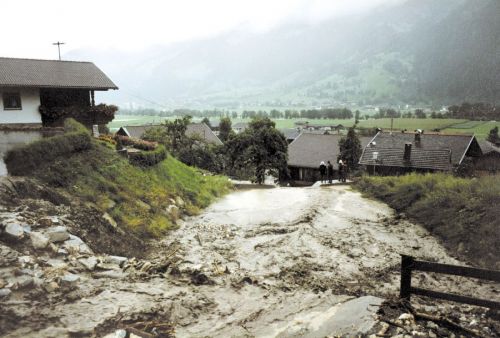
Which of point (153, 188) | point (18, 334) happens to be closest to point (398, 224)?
point (153, 188)

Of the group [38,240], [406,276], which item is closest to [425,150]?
[406,276]

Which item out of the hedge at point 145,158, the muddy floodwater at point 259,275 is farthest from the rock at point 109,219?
the hedge at point 145,158

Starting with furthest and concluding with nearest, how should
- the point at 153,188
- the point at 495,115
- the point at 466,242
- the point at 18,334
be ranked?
the point at 495,115 → the point at 153,188 → the point at 466,242 → the point at 18,334

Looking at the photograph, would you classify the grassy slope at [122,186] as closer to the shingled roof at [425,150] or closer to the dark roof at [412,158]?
the dark roof at [412,158]

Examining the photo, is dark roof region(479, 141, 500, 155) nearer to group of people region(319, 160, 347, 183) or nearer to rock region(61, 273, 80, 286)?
group of people region(319, 160, 347, 183)

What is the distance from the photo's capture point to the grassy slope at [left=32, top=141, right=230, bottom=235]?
16125mm

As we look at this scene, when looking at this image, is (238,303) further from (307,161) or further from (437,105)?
(437,105)

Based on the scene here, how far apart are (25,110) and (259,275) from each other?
2052 cm

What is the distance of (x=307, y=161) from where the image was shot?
60719 millimetres

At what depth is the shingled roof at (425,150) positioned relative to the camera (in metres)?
45.3

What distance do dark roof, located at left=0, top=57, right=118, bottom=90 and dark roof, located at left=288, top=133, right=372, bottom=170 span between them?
37267 mm

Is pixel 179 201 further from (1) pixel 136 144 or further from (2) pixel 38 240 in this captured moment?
(2) pixel 38 240

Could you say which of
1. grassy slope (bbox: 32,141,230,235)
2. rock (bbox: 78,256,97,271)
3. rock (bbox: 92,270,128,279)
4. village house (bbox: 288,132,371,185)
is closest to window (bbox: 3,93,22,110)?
grassy slope (bbox: 32,141,230,235)

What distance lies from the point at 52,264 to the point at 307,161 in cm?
5189
